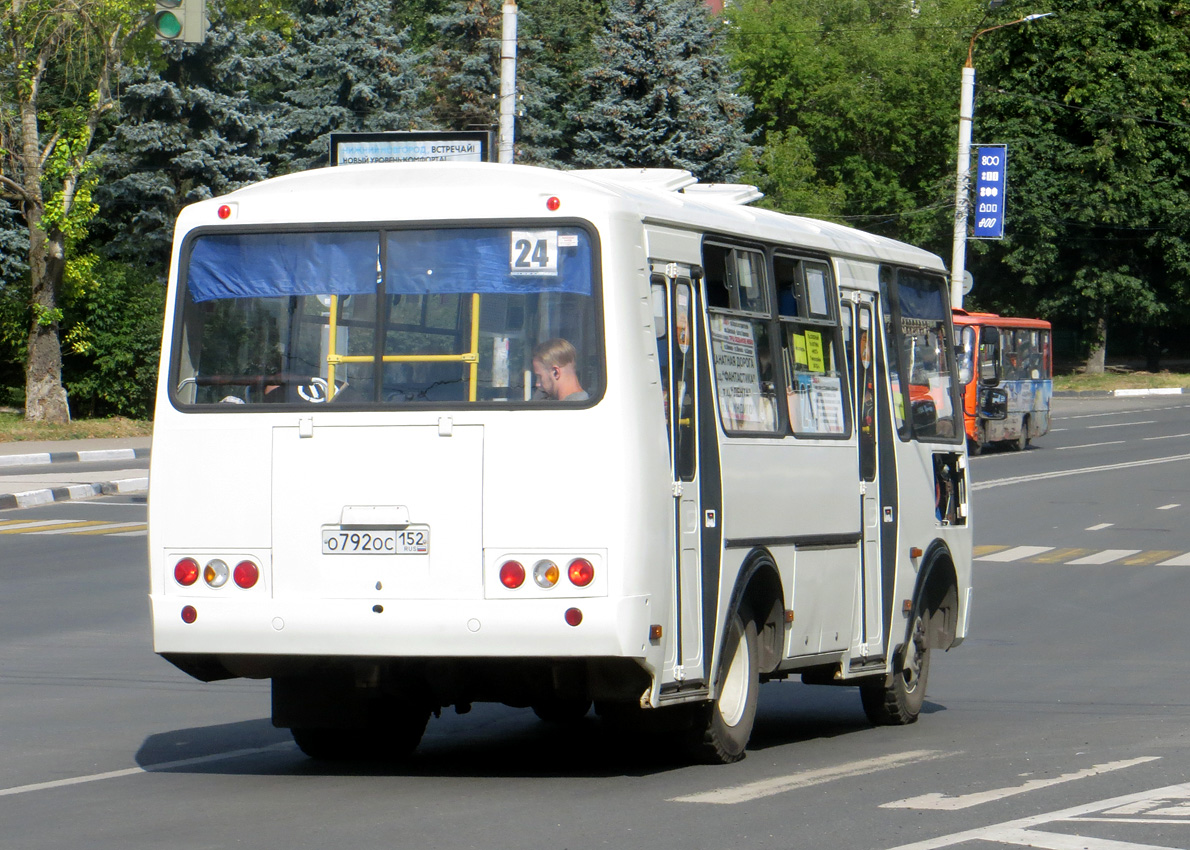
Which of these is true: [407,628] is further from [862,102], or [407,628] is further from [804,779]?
[862,102]

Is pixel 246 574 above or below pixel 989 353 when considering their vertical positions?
below

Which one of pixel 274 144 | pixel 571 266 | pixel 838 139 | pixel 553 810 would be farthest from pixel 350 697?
pixel 838 139

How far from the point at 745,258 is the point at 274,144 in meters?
36.6

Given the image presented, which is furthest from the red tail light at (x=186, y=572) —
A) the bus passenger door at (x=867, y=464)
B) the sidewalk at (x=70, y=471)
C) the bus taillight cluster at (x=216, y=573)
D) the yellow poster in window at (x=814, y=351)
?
the sidewalk at (x=70, y=471)

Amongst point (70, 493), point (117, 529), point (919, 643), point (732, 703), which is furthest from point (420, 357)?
point (70, 493)

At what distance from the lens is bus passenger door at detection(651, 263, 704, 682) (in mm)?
7621

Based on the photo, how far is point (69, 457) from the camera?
32188 mm

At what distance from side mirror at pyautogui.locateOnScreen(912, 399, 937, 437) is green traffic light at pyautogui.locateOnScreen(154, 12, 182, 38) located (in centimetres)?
661

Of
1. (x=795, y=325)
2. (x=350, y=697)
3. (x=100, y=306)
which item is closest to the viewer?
(x=350, y=697)

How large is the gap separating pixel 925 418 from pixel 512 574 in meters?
4.00

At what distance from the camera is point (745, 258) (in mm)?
8633

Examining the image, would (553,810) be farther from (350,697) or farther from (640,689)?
(350,697)

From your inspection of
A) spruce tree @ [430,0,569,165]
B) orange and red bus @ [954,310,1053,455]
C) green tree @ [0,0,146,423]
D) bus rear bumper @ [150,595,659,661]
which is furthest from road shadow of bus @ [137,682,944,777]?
spruce tree @ [430,0,569,165]

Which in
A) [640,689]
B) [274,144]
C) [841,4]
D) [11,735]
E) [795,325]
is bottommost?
[11,735]
